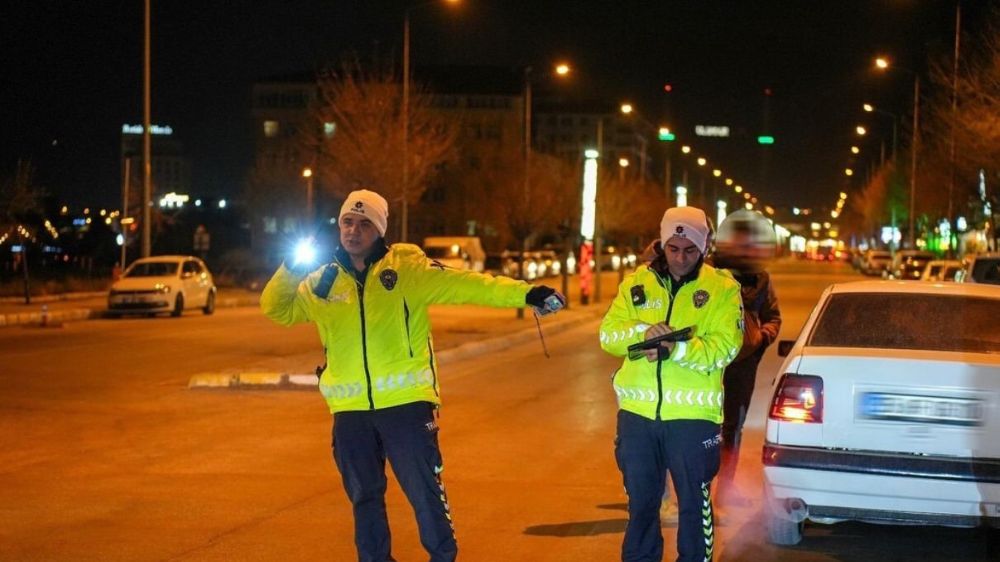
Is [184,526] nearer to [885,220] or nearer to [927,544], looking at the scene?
[927,544]

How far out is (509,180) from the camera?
49.3 m

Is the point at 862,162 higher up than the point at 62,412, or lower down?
higher up

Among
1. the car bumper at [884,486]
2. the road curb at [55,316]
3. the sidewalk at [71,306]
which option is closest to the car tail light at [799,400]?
the car bumper at [884,486]

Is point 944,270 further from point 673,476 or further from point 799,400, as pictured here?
point 673,476

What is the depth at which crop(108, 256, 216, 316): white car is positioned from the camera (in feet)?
101

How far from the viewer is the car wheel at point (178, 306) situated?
31.5 m

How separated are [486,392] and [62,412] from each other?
16.4ft

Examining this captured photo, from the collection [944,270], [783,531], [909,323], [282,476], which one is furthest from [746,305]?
[944,270]

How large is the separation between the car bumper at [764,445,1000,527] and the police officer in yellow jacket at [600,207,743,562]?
153 cm

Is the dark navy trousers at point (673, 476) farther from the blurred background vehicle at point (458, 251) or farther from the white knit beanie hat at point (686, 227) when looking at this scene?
the blurred background vehicle at point (458, 251)

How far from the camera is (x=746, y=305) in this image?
8.14 m

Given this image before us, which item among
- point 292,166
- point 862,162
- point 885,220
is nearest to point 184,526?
point 292,166

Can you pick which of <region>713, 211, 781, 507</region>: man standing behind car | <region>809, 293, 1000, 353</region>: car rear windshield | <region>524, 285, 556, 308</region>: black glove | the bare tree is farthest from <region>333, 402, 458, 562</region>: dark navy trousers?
the bare tree

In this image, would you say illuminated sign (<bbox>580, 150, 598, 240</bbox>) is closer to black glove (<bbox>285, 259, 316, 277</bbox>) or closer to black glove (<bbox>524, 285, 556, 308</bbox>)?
black glove (<bbox>285, 259, 316, 277</bbox>)
